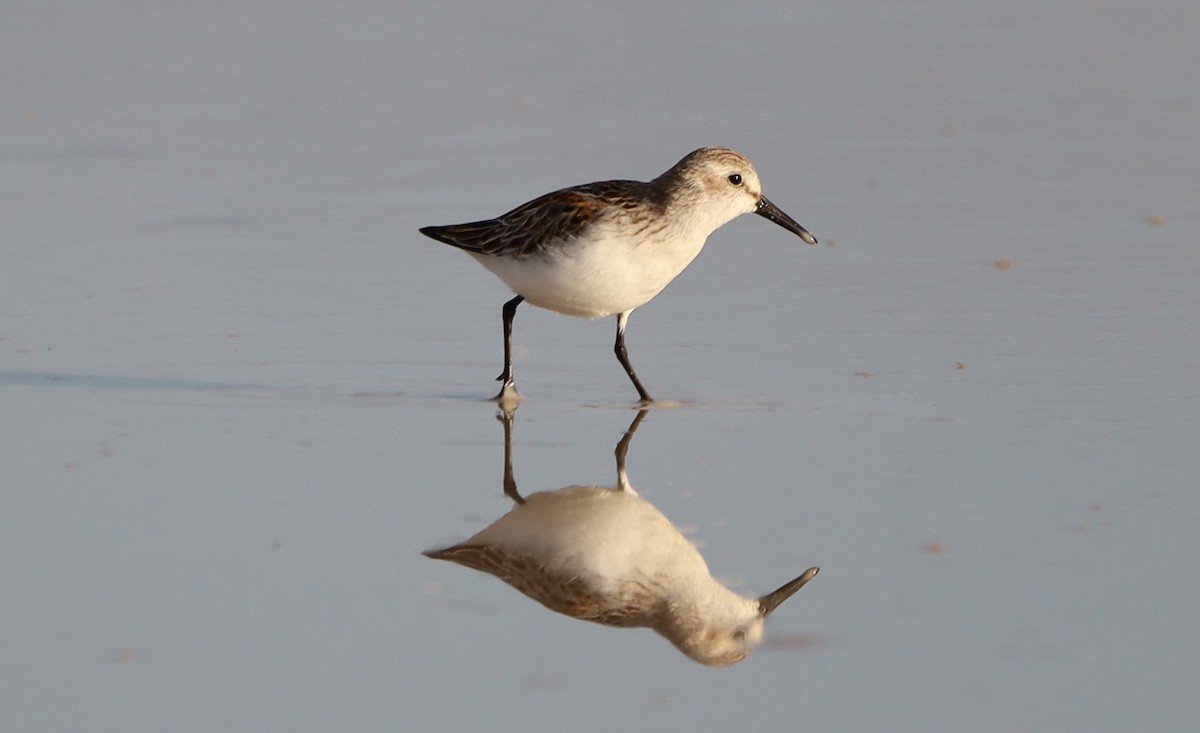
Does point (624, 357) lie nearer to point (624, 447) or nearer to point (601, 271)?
point (601, 271)

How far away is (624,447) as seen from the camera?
6.18 m

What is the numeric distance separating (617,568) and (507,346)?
2.09m

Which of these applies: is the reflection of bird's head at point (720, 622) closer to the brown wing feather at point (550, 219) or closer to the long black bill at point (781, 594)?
the long black bill at point (781, 594)

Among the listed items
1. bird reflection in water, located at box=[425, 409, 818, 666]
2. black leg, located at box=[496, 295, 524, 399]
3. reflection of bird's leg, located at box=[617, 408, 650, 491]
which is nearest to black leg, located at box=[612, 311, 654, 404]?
reflection of bird's leg, located at box=[617, 408, 650, 491]

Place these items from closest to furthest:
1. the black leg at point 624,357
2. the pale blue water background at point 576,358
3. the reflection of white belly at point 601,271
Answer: the pale blue water background at point 576,358
the reflection of white belly at point 601,271
the black leg at point 624,357

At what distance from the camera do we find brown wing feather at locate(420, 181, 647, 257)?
266 inches

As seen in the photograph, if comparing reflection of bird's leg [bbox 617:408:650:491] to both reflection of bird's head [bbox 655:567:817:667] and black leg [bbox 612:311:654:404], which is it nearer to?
black leg [bbox 612:311:654:404]

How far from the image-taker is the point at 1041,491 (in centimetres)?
554

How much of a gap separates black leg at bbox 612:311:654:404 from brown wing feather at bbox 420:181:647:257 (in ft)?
1.54

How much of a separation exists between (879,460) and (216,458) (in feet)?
6.99

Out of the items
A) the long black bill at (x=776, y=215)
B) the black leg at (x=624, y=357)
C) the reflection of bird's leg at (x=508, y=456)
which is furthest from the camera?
the long black bill at (x=776, y=215)

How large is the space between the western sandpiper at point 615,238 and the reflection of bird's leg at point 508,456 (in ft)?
0.86

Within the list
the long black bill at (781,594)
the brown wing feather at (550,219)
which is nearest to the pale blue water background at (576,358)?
the long black bill at (781,594)

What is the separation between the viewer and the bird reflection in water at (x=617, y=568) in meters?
4.65
